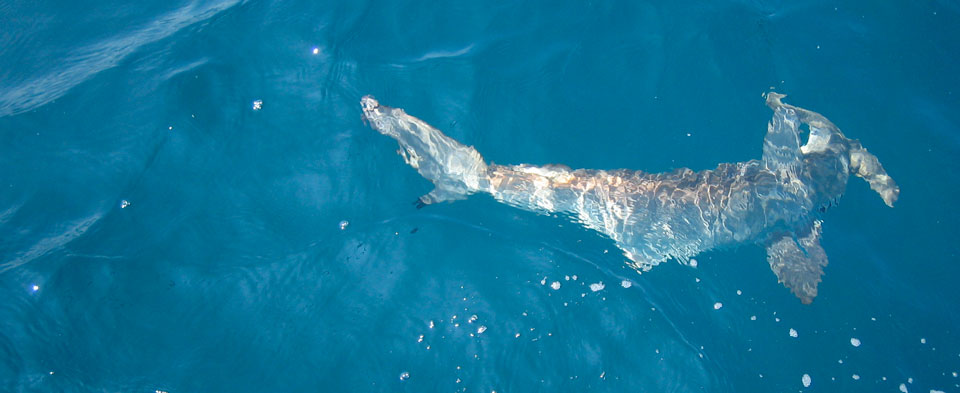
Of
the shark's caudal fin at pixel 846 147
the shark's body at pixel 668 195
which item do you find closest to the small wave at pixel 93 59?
the shark's body at pixel 668 195

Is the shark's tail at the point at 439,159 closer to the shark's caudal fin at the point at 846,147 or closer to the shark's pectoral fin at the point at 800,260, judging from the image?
the shark's pectoral fin at the point at 800,260

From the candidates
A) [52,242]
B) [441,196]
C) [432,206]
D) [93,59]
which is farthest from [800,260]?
[93,59]

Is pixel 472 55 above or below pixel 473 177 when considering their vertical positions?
above

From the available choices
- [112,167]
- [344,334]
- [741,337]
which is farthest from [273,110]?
[741,337]

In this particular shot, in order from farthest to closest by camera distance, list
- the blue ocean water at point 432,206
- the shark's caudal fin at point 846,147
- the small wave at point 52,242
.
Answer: the shark's caudal fin at point 846,147 → the small wave at point 52,242 → the blue ocean water at point 432,206

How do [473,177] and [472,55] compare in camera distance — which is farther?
[472,55]

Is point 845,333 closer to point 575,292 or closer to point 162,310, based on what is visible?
point 575,292
